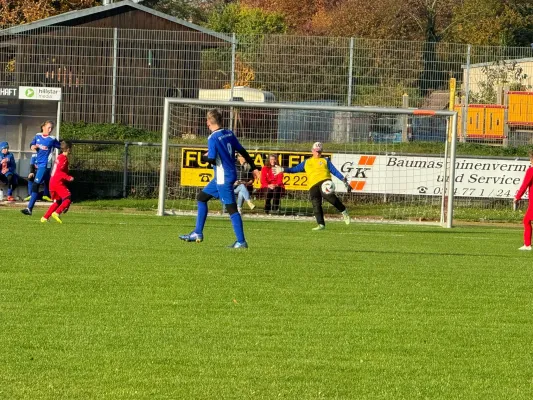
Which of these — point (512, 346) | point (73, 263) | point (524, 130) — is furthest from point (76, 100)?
point (512, 346)

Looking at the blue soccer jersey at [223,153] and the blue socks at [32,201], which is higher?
the blue soccer jersey at [223,153]

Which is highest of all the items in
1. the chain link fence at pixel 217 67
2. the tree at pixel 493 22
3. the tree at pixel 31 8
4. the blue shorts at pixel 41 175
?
the tree at pixel 493 22

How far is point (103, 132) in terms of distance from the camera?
30109 millimetres

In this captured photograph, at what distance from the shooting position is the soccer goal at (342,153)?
28.0 m

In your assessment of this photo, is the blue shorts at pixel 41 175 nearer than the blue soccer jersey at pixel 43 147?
Yes

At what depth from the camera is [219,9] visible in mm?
79938

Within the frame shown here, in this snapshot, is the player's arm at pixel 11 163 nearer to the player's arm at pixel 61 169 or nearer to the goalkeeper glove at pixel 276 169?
the goalkeeper glove at pixel 276 169

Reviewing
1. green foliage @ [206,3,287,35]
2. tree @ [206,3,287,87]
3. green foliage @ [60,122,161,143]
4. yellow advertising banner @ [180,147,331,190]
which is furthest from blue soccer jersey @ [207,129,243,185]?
green foliage @ [206,3,287,35]

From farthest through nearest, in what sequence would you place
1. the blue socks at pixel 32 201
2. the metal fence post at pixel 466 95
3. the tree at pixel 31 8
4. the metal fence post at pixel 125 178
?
the tree at pixel 31 8 → the metal fence post at pixel 125 178 → the metal fence post at pixel 466 95 → the blue socks at pixel 32 201

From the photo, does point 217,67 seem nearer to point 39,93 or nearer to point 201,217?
point 39,93

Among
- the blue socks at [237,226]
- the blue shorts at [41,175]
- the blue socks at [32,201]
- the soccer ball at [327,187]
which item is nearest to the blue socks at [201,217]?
the blue socks at [237,226]

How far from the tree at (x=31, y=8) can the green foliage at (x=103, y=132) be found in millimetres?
19621

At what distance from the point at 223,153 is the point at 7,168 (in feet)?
45.8

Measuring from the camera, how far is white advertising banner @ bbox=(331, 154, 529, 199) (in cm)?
2805
